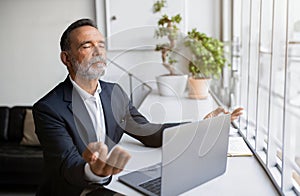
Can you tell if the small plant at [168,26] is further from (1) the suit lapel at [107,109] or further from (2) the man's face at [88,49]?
(2) the man's face at [88,49]

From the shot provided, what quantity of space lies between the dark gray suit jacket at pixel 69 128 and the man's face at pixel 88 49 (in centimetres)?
13

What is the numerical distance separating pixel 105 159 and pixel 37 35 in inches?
122

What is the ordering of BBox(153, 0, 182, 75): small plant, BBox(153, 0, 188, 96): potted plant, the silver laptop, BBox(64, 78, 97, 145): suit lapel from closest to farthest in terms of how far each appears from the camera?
the silver laptop
BBox(64, 78, 97, 145): suit lapel
BBox(153, 0, 188, 96): potted plant
BBox(153, 0, 182, 75): small plant

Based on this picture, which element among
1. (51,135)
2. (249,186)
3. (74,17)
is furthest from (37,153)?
(249,186)

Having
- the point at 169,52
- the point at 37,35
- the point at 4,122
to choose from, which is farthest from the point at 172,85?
the point at 4,122

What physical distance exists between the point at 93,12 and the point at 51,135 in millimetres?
2575

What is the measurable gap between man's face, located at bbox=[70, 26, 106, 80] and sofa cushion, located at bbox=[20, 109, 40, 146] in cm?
232

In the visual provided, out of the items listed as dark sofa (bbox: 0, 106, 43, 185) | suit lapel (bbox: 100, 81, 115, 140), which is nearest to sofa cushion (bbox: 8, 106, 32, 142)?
dark sofa (bbox: 0, 106, 43, 185)

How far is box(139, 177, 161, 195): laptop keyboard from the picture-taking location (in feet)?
4.12

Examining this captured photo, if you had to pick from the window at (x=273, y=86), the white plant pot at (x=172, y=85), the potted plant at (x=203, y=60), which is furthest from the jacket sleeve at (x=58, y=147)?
the potted plant at (x=203, y=60)

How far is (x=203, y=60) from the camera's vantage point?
2.97 meters

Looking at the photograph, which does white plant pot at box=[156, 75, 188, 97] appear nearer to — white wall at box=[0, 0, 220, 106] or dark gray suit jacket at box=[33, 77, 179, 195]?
dark gray suit jacket at box=[33, 77, 179, 195]

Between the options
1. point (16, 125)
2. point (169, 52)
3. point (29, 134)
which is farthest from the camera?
point (16, 125)

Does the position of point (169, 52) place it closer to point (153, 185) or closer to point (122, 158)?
point (153, 185)
